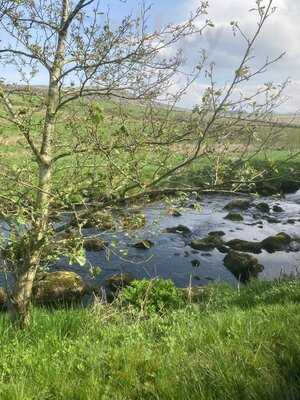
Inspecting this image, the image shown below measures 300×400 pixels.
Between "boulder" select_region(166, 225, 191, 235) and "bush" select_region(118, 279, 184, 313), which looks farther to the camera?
"boulder" select_region(166, 225, 191, 235)

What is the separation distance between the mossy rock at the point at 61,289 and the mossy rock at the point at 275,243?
10.2 m

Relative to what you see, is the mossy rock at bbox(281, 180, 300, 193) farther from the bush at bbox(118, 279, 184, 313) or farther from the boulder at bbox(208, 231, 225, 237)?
the bush at bbox(118, 279, 184, 313)

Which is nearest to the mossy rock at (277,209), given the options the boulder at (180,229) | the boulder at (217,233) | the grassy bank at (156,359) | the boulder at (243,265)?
the boulder at (217,233)

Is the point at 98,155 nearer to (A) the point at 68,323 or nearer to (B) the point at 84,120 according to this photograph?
(B) the point at 84,120

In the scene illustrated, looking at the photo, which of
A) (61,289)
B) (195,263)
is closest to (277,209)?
(195,263)

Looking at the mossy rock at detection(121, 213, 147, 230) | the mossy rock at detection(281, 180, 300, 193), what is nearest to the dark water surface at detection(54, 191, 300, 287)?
the mossy rock at detection(121, 213, 147, 230)

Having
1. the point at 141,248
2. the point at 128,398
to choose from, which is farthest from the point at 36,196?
the point at 141,248

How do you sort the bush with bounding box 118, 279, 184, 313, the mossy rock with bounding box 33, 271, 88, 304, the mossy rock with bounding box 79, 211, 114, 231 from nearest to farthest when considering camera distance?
the mossy rock with bounding box 79, 211, 114, 231
the bush with bounding box 118, 279, 184, 313
the mossy rock with bounding box 33, 271, 88, 304

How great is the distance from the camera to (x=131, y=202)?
24.3 feet

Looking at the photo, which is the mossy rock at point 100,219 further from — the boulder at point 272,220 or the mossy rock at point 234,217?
the boulder at point 272,220

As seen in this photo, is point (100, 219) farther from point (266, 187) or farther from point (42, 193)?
point (266, 187)

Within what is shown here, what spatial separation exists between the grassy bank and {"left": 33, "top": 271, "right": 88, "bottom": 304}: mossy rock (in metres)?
8.34

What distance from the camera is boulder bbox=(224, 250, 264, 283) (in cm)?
1998

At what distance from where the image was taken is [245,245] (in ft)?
77.8
